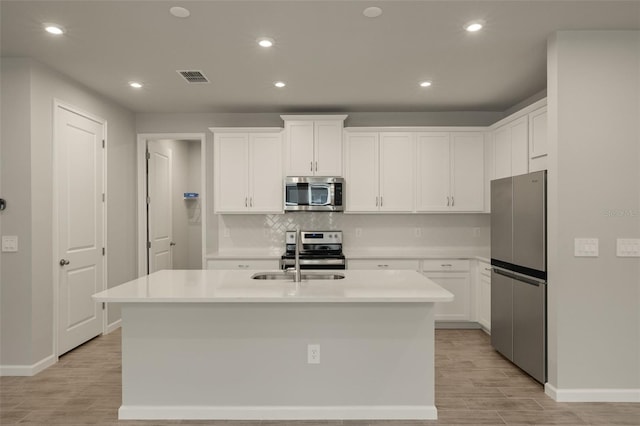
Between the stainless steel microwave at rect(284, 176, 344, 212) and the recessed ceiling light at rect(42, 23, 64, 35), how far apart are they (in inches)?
100

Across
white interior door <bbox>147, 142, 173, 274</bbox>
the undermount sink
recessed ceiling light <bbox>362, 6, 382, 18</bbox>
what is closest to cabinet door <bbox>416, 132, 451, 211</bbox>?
the undermount sink

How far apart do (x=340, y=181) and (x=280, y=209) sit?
2.66 ft

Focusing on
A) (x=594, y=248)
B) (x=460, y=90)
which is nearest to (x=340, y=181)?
(x=460, y=90)

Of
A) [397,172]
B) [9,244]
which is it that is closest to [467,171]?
[397,172]

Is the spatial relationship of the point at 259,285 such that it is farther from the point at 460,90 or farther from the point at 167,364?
the point at 460,90

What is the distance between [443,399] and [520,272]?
4.16ft

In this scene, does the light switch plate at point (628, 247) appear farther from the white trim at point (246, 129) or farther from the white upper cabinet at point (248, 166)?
the white trim at point (246, 129)

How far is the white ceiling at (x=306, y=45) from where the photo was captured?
2542 mm

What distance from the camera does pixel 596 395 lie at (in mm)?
2844

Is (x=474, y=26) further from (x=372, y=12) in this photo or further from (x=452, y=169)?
(x=452, y=169)

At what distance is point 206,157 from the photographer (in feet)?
17.1

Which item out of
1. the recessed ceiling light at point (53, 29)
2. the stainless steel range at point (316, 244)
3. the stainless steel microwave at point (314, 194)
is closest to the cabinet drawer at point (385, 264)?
the stainless steel range at point (316, 244)

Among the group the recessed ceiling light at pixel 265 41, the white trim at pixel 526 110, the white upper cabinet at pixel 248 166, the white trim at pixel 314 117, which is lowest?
the white upper cabinet at pixel 248 166

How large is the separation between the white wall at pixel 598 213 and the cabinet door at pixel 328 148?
241 centimetres
